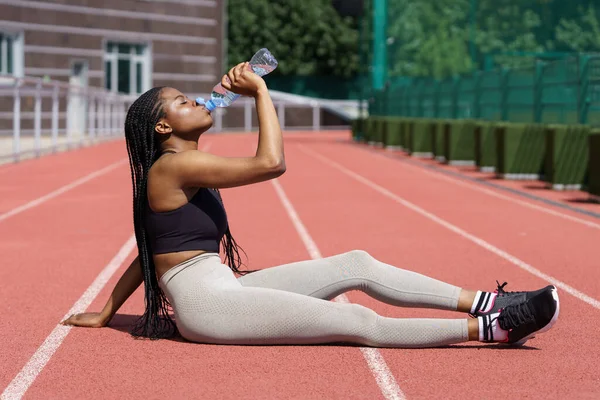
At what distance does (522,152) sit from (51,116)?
586 inches

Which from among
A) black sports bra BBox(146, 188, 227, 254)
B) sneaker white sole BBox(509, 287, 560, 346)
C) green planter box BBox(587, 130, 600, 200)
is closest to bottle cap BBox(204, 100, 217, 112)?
black sports bra BBox(146, 188, 227, 254)

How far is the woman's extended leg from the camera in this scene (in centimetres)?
646

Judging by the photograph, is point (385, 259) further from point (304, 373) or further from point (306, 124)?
point (306, 124)

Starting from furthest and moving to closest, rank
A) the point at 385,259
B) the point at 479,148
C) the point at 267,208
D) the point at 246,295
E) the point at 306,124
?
the point at 306,124, the point at 479,148, the point at 267,208, the point at 385,259, the point at 246,295

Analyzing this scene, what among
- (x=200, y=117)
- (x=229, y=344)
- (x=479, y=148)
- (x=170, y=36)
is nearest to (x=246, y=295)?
(x=229, y=344)

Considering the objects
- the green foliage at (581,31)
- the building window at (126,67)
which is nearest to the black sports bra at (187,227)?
the green foliage at (581,31)

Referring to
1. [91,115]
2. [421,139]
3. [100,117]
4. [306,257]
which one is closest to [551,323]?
[306,257]

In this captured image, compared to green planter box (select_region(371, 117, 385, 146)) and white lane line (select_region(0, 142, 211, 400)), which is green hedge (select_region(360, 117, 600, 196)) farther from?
green planter box (select_region(371, 117, 385, 146))

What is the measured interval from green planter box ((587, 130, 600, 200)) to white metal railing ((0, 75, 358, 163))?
11777 millimetres

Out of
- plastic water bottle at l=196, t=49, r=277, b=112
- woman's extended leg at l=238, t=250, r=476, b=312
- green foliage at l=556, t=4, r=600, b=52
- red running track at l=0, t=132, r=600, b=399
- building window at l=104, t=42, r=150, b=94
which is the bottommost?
red running track at l=0, t=132, r=600, b=399

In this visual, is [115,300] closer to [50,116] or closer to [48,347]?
[48,347]

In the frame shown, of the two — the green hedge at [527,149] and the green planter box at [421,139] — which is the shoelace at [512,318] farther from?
the green planter box at [421,139]

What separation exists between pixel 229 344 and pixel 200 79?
55227 mm

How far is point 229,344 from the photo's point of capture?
6.48m
